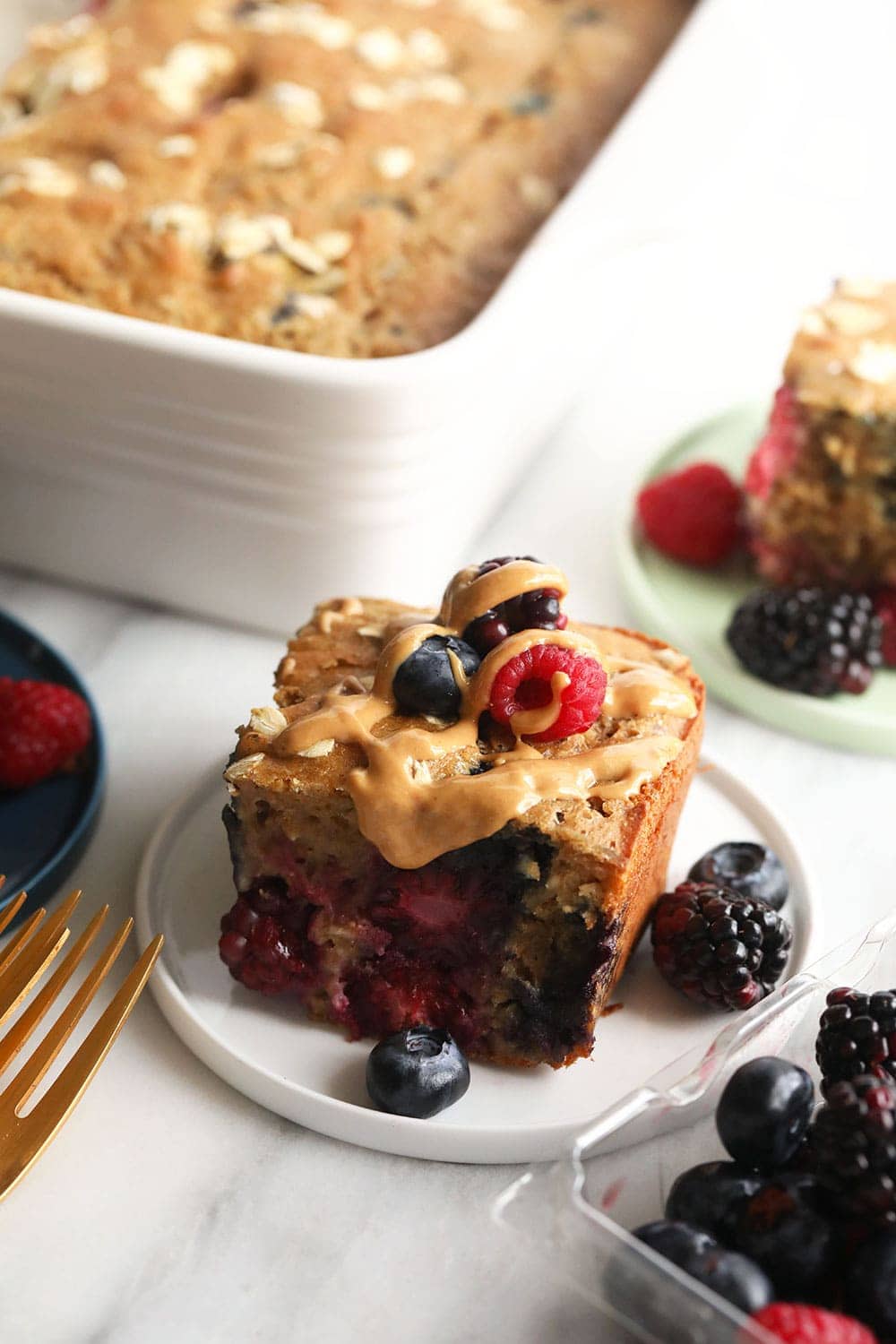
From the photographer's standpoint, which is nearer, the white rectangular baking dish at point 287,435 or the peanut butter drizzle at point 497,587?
the peanut butter drizzle at point 497,587

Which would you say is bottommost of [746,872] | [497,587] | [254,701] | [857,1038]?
[254,701]

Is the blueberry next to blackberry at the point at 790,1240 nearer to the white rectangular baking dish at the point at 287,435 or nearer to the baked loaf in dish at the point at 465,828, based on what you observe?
the baked loaf in dish at the point at 465,828

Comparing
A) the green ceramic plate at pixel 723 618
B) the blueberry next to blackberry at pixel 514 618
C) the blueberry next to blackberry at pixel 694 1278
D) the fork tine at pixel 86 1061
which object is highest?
the blueberry next to blackberry at pixel 514 618

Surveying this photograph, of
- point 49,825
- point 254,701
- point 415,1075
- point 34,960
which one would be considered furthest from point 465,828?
point 254,701

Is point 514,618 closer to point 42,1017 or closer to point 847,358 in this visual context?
point 42,1017

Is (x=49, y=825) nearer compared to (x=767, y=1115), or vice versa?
(x=767, y=1115)

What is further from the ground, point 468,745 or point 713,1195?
point 468,745

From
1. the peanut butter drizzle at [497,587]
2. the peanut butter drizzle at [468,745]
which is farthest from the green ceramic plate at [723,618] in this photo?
the peanut butter drizzle at [497,587]

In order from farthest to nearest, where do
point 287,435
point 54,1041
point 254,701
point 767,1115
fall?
1. point 254,701
2. point 287,435
3. point 54,1041
4. point 767,1115
